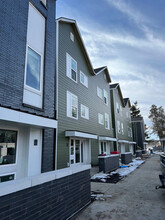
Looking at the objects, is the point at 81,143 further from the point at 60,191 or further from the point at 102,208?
the point at 60,191

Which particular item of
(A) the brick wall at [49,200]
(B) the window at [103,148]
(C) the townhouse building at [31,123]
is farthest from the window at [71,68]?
(B) the window at [103,148]

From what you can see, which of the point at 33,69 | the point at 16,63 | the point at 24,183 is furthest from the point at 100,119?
the point at 24,183

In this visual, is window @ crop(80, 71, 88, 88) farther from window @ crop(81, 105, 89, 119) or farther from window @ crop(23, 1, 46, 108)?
window @ crop(23, 1, 46, 108)

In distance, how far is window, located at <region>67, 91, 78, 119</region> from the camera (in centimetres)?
971

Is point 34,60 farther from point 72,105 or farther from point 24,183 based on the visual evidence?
point 24,183

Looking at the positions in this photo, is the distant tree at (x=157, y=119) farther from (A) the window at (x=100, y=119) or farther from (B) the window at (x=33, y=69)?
(B) the window at (x=33, y=69)

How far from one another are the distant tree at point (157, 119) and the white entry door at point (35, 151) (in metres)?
39.3

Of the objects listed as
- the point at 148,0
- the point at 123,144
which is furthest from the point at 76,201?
the point at 123,144

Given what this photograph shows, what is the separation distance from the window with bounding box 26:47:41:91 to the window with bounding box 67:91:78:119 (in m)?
3.21

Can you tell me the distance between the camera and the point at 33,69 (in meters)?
6.65

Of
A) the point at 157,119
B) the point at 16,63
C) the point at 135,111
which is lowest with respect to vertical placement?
the point at 16,63

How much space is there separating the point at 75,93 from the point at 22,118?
251 inches

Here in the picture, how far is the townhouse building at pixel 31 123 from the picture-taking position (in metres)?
2.75

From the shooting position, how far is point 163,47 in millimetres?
12641
